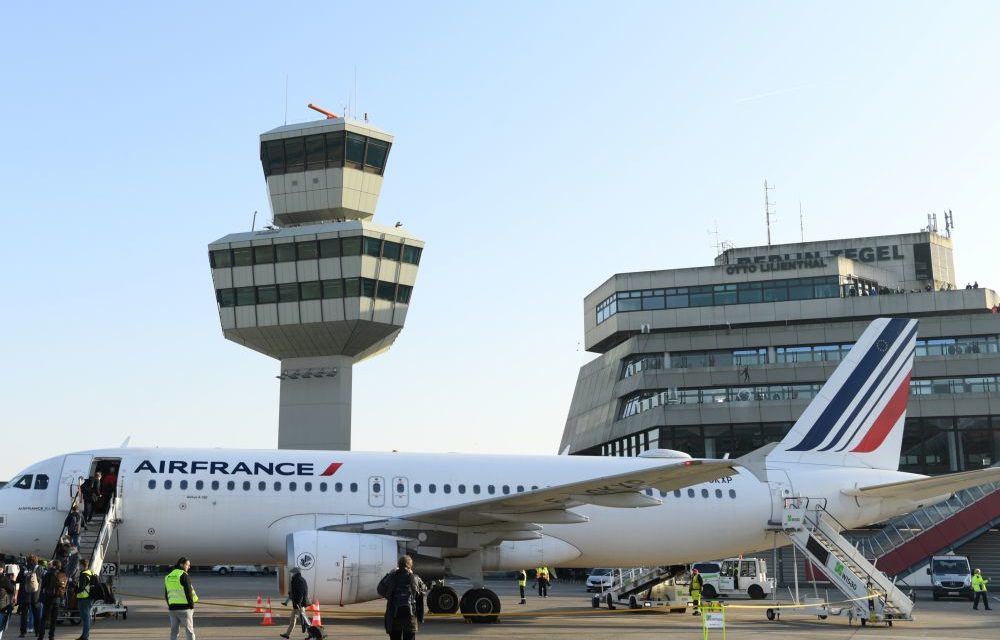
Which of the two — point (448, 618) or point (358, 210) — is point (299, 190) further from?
point (448, 618)

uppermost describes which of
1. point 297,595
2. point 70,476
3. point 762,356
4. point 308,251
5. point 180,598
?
point 308,251

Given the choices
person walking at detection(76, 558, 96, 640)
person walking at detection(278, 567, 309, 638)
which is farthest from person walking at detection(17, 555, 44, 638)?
person walking at detection(278, 567, 309, 638)

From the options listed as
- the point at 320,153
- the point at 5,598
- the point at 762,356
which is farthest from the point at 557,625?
the point at 320,153

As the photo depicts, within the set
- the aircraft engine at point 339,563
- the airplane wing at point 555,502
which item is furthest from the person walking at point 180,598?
the airplane wing at point 555,502

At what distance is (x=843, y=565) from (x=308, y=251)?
48.6m

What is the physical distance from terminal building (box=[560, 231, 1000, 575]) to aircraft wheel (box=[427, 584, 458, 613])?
137ft

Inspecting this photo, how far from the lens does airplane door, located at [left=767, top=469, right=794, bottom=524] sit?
2666 cm

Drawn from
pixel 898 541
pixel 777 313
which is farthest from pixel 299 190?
pixel 898 541

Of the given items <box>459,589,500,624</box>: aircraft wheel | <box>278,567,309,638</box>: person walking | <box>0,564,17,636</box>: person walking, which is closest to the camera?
<box>0,564,17,636</box>: person walking

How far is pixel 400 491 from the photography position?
24.3m

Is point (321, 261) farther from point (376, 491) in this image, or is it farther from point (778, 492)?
point (778, 492)

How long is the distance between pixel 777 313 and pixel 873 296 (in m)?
6.36

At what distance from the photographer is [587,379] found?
78125 millimetres

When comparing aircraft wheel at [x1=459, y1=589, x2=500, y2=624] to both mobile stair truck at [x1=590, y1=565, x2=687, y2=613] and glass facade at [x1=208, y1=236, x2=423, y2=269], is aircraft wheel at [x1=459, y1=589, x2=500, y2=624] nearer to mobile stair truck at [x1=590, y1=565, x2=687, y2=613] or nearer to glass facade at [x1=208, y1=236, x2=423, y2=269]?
mobile stair truck at [x1=590, y1=565, x2=687, y2=613]
